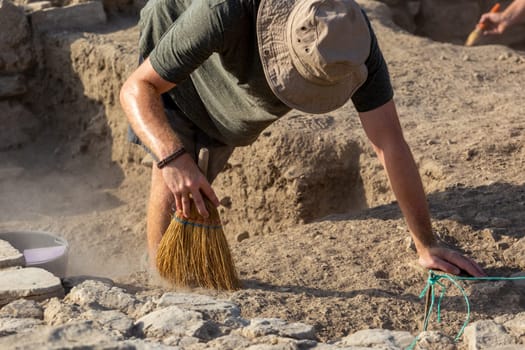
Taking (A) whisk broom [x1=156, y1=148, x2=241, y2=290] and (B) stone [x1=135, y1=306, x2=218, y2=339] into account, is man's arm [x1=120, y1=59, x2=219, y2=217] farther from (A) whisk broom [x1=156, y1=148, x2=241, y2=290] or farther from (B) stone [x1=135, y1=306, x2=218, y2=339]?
(B) stone [x1=135, y1=306, x2=218, y2=339]

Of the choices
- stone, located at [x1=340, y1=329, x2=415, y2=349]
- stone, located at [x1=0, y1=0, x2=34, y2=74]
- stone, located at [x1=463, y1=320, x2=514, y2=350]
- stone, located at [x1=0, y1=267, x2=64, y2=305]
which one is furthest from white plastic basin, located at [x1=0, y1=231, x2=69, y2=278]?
stone, located at [x1=0, y1=0, x2=34, y2=74]

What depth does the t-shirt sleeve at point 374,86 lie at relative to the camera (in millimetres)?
3588

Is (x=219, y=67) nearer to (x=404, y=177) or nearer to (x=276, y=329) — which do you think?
(x=404, y=177)

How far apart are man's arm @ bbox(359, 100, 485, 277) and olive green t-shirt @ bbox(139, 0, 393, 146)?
0.08 metres

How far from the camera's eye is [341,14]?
127 inches

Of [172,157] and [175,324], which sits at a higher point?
[172,157]

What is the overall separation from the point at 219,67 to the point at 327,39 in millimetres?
870

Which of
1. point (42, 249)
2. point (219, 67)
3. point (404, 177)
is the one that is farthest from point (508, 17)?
point (42, 249)

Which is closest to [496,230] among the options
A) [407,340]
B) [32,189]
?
[407,340]

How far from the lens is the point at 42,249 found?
4656mm

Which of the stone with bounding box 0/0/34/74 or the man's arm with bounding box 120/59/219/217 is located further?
the stone with bounding box 0/0/34/74

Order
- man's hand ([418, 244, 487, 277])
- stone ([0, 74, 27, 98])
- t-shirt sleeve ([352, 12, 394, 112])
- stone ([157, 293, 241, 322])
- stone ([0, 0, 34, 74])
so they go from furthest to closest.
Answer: stone ([0, 74, 27, 98])
stone ([0, 0, 34, 74])
man's hand ([418, 244, 487, 277])
t-shirt sleeve ([352, 12, 394, 112])
stone ([157, 293, 241, 322])

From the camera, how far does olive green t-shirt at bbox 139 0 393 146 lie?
339 cm

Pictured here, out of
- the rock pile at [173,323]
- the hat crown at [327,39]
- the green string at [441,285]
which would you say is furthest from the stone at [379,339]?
the hat crown at [327,39]
